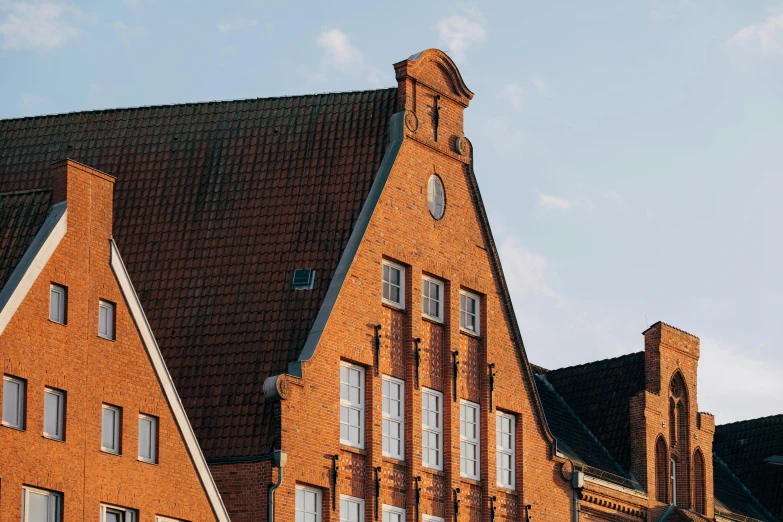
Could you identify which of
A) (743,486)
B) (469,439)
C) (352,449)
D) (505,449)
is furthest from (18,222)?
(743,486)

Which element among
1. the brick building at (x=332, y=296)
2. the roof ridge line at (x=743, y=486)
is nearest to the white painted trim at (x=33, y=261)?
the brick building at (x=332, y=296)

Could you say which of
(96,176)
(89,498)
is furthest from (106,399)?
(96,176)

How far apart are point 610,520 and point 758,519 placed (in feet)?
38.5

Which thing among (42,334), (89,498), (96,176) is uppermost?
(96,176)

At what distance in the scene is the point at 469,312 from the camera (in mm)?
57094

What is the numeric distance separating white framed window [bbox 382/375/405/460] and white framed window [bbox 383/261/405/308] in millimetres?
2063

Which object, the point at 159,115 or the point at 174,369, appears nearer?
the point at 174,369

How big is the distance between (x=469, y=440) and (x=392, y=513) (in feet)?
13.7

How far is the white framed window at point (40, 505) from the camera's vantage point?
41.5 metres

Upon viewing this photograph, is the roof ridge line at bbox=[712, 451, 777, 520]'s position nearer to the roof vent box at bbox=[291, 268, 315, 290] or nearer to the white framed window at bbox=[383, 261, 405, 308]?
the white framed window at bbox=[383, 261, 405, 308]

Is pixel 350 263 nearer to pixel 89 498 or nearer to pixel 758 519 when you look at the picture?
pixel 89 498

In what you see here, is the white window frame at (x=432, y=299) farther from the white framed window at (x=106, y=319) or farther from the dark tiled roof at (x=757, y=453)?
the dark tiled roof at (x=757, y=453)

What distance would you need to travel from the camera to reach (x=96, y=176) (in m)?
44.8

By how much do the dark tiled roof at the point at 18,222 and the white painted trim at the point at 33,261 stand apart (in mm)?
264
